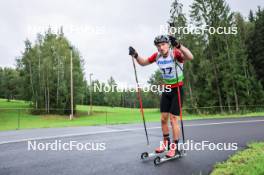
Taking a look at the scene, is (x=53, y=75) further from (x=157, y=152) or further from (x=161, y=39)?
(x=157, y=152)

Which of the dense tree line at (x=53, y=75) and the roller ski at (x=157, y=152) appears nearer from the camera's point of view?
the roller ski at (x=157, y=152)

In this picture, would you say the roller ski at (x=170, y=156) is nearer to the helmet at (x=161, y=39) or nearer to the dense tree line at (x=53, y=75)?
the helmet at (x=161, y=39)

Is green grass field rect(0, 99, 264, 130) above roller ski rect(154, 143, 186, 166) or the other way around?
the other way around

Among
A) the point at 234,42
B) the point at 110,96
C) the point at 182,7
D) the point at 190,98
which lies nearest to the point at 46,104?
the point at 190,98

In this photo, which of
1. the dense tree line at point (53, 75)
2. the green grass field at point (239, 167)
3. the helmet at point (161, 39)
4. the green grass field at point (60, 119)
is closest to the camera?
the green grass field at point (239, 167)

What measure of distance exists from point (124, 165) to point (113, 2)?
52.7 feet

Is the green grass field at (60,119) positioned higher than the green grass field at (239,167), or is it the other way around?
the green grass field at (239,167)

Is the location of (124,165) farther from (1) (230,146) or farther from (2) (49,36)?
(2) (49,36)

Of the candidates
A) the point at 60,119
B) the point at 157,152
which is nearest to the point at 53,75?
the point at 60,119

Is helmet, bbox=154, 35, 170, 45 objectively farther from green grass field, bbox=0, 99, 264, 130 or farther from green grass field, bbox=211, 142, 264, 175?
green grass field, bbox=0, 99, 264, 130

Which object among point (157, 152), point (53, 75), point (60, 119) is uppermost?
point (53, 75)

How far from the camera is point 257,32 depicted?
113 feet

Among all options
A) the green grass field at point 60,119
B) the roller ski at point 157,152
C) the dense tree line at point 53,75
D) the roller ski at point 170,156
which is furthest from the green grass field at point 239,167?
the dense tree line at point 53,75

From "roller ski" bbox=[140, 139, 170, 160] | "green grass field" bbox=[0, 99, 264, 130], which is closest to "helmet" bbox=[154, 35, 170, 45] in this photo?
"roller ski" bbox=[140, 139, 170, 160]
